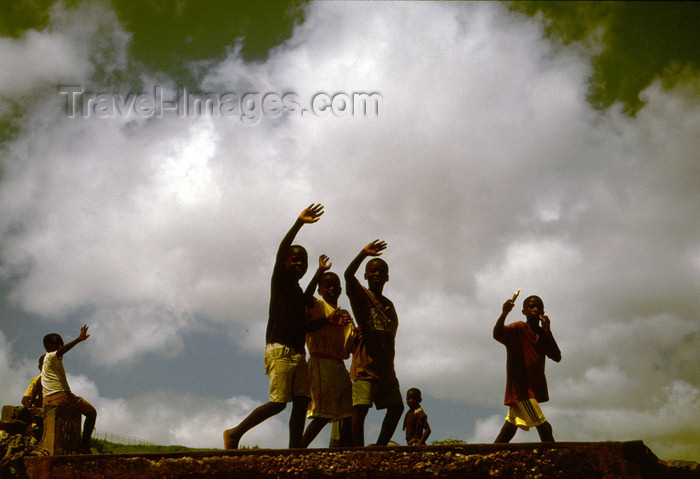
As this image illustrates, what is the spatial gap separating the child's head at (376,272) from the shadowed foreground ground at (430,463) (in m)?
2.26

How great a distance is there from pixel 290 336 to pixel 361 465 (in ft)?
5.35

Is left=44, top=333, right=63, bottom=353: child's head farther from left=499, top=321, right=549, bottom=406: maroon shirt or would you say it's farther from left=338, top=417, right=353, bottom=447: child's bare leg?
left=499, top=321, right=549, bottom=406: maroon shirt

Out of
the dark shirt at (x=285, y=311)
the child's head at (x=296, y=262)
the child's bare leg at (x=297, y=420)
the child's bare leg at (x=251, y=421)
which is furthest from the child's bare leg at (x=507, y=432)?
the child's head at (x=296, y=262)

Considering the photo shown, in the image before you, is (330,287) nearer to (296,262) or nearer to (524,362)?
(296,262)

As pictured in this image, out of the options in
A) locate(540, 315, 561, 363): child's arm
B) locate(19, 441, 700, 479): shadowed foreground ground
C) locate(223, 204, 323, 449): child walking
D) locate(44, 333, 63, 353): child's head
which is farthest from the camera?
locate(44, 333, 63, 353): child's head

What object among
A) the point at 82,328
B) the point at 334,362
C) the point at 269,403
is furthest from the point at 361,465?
the point at 82,328

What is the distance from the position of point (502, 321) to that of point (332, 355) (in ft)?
6.23

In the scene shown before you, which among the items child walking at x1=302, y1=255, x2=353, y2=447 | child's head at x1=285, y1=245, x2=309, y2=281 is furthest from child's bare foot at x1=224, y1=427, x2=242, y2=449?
child's head at x1=285, y1=245, x2=309, y2=281

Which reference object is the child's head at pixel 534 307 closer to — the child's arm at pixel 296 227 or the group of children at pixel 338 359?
the group of children at pixel 338 359

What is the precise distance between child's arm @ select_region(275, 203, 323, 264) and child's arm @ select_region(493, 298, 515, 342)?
7.26 ft

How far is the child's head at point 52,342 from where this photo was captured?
8066 millimetres

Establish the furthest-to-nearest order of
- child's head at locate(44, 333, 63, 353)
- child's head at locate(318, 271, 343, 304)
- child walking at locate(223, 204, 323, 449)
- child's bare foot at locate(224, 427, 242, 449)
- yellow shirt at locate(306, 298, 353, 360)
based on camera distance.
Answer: child's head at locate(44, 333, 63, 353), child's head at locate(318, 271, 343, 304), yellow shirt at locate(306, 298, 353, 360), child walking at locate(223, 204, 323, 449), child's bare foot at locate(224, 427, 242, 449)

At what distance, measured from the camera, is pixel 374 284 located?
6219 millimetres

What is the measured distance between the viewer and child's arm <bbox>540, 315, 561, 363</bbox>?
6.71m
